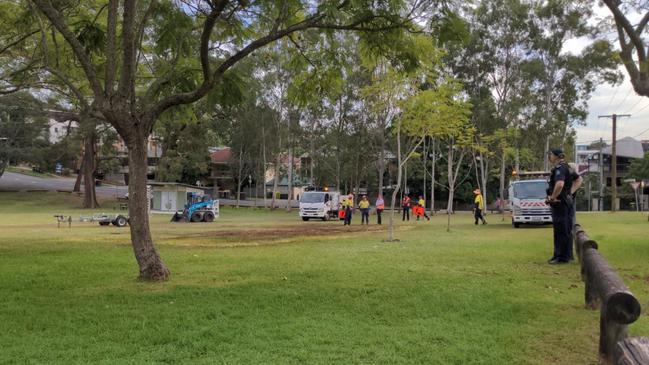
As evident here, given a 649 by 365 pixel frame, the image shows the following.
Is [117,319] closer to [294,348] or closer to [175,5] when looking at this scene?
[294,348]

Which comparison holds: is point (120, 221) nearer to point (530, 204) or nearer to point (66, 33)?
point (530, 204)

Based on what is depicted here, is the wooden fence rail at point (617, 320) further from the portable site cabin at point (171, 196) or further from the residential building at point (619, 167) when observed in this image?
the residential building at point (619, 167)

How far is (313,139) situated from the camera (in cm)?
5206

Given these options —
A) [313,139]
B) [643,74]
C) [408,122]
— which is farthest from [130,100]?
[313,139]

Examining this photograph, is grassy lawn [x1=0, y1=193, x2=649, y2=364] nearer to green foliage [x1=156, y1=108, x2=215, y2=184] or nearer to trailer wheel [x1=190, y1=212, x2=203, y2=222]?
Answer: trailer wheel [x1=190, y1=212, x2=203, y2=222]

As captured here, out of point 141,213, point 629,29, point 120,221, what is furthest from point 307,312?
point 120,221

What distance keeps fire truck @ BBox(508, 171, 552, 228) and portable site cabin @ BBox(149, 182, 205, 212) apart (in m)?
26.5

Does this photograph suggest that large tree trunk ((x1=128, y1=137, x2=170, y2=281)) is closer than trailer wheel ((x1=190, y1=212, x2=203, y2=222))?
Yes

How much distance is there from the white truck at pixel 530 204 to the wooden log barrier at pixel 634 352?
886 inches

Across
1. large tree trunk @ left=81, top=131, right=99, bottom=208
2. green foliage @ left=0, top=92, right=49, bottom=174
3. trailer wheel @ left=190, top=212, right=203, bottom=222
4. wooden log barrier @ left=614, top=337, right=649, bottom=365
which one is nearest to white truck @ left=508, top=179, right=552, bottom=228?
trailer wheel @ left=190, top=212, right=203, bottom=222

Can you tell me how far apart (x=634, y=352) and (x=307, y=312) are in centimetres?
396

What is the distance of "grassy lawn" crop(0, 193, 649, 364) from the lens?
4949mm

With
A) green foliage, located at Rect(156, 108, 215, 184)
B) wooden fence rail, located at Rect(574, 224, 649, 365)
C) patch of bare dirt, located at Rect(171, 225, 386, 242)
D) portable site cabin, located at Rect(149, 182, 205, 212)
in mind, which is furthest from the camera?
green foliage, located at Rect(156, 108, 215, 184)

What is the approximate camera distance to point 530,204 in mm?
24578
